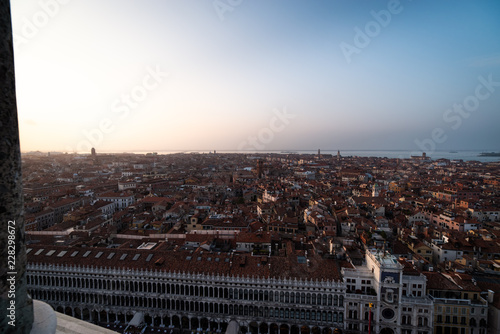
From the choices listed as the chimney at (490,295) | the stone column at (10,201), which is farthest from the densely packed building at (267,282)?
the stone column at (10,201)

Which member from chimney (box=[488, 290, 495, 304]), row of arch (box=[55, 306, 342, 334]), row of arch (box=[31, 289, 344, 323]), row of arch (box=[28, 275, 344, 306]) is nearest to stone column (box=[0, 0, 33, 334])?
row of arch (box=[28, 275, 344, 306])

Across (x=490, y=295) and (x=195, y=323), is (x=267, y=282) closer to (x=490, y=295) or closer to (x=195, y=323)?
(x=195, y=323)

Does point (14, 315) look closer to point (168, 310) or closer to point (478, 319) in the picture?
point (168, 310)

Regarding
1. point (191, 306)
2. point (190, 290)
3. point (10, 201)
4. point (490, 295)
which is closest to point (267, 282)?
point (190, 290)

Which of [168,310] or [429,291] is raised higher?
[429,291]

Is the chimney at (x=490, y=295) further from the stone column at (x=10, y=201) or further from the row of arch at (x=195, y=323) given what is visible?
the stone column at (x=10, y=201)

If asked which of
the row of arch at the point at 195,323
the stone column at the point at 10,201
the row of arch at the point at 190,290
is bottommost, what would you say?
the row of arch at the point at 195,323

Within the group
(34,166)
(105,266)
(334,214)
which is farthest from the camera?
(34,166)

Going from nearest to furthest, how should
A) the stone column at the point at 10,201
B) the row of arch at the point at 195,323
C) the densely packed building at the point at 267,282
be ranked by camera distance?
1. the stone column at the point at 10,201
2. the densely packed building at the point at 267,282
3. the row of arch at the point at 195,323

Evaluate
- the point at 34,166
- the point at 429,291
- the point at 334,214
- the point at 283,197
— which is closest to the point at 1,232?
the point at 429,291
